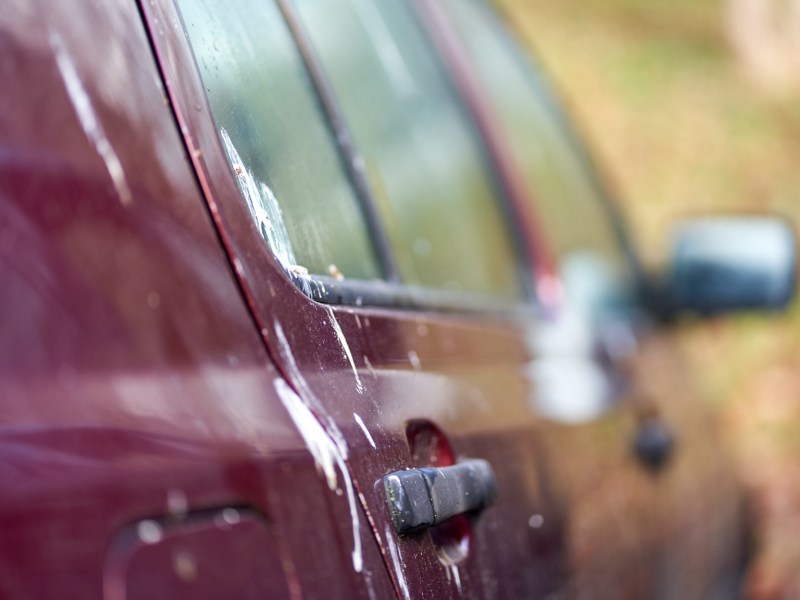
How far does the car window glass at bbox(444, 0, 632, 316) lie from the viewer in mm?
2863

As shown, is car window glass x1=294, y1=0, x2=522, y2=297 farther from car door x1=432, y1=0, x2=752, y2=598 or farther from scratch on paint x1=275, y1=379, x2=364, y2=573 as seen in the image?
scratch on paint x1=275, y1=379, x2=364, y2=573

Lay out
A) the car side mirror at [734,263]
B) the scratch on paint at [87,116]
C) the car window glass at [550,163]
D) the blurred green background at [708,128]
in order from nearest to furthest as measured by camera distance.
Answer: the scratch on paint at [87,116]
the car window glass at [550,163]
the car side mirror at [734,263]
the blurred green background at [708,128]

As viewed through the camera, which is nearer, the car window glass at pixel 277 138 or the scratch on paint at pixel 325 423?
the scratch on paint at pixel 325 423

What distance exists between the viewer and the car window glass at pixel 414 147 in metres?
1.94

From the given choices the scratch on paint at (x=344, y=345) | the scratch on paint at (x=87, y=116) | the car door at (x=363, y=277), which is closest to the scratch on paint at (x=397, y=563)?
the car door at (x=363, y=277)

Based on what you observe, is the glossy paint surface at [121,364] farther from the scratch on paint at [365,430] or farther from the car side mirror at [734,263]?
the car side mirror at [734,263]

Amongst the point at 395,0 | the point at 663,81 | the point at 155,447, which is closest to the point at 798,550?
the point at 395,0

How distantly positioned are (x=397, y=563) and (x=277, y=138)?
0.53 metres

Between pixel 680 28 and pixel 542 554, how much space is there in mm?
11501

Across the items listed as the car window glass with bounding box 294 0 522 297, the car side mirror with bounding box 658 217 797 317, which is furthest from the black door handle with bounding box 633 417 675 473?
the car side mirror with bounding box 658 217 797 317

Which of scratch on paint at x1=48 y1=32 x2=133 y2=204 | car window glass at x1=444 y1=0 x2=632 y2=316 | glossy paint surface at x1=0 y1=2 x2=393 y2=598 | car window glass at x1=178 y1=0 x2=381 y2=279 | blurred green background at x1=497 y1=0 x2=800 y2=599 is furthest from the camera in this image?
blurred green background at x1=497 y1=0 x2=800 y2=599

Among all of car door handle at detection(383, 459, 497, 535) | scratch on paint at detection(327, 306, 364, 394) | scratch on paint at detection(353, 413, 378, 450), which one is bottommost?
car door handle at detection(383, 459, 497, 535)

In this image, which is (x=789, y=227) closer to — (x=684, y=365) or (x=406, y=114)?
(x=684, y=365)

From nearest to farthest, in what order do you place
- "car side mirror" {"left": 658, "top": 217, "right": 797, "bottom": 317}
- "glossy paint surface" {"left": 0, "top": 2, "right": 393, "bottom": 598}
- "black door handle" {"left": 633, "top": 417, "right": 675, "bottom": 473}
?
"glossy paint surface" {"left": 0, "top": 2, "right": 393, "bottom": 598}
"black door handle" {"left": 633, "top": 417, "right": 675, "bottom": 473}
"car side mirror" {"left": 658, "top": 217, "right": 797, "bottom": 317}
